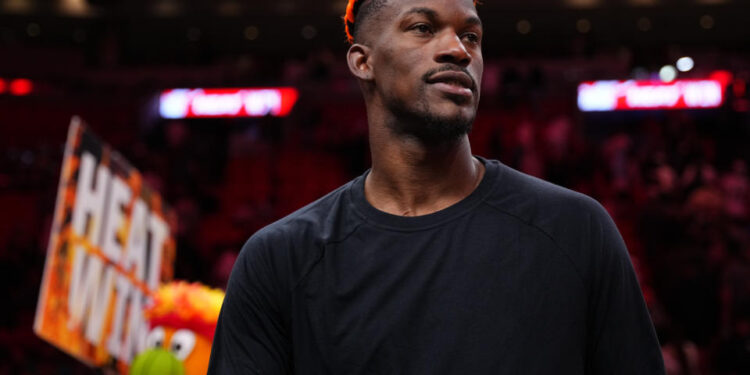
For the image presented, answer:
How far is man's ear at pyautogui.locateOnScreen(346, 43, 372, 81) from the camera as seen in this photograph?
67.0 inches

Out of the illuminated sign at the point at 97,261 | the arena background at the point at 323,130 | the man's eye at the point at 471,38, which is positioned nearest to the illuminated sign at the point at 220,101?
the arena background at the point at 323,130

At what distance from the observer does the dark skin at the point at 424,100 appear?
1.57 metres

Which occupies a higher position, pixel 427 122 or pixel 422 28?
pixel 422 28

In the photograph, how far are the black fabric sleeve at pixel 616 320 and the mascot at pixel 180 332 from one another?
1.99 meters

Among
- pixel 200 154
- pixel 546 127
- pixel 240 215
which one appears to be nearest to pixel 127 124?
pixel 200 154

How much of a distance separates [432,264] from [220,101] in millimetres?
13179

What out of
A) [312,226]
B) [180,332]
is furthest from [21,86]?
[312,226]

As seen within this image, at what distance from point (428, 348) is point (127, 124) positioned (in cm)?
1393

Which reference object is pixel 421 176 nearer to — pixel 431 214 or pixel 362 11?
pixel 431 214

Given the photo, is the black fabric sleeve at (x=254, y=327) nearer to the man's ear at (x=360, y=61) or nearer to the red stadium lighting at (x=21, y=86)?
the man's ear at (x=360, y=61)

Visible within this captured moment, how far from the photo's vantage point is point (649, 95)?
1368cm

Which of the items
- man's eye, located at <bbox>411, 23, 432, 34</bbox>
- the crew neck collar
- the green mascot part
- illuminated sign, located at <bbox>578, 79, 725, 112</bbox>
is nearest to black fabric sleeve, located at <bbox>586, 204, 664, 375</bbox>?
the crew neck collar

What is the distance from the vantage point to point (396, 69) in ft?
5.30

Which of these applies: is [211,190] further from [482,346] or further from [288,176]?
[482,346]
